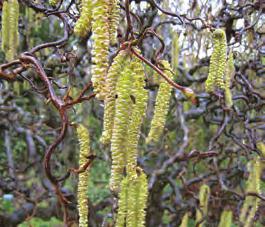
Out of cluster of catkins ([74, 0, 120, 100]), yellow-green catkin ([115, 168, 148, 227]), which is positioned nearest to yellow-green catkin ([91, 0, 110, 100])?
cluster of catkins ([74, 0, 120, 100])

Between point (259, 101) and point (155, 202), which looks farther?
point (155, 202)

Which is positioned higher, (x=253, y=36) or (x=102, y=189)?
(x=253, y=36)

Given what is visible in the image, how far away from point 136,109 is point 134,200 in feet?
0.74

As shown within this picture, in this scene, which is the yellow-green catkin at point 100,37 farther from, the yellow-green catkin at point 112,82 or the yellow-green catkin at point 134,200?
the yellow-green catkin at point 134,200

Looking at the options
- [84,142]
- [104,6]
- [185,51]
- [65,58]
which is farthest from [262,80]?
[104,6]

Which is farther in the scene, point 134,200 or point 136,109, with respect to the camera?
point 134,200

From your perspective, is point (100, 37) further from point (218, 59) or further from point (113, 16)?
point (218, 59)

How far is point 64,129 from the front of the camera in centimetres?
85

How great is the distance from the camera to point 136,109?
2.74 ft

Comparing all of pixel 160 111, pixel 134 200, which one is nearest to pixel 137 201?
pixel 134 200

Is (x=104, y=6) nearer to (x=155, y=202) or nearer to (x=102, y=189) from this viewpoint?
(x=155, y=202)

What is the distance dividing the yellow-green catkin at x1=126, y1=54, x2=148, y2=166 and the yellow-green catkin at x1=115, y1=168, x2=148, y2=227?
0.09m

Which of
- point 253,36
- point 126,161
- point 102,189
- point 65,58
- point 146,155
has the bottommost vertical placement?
point 102,189

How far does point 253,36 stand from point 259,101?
1.48 feet
